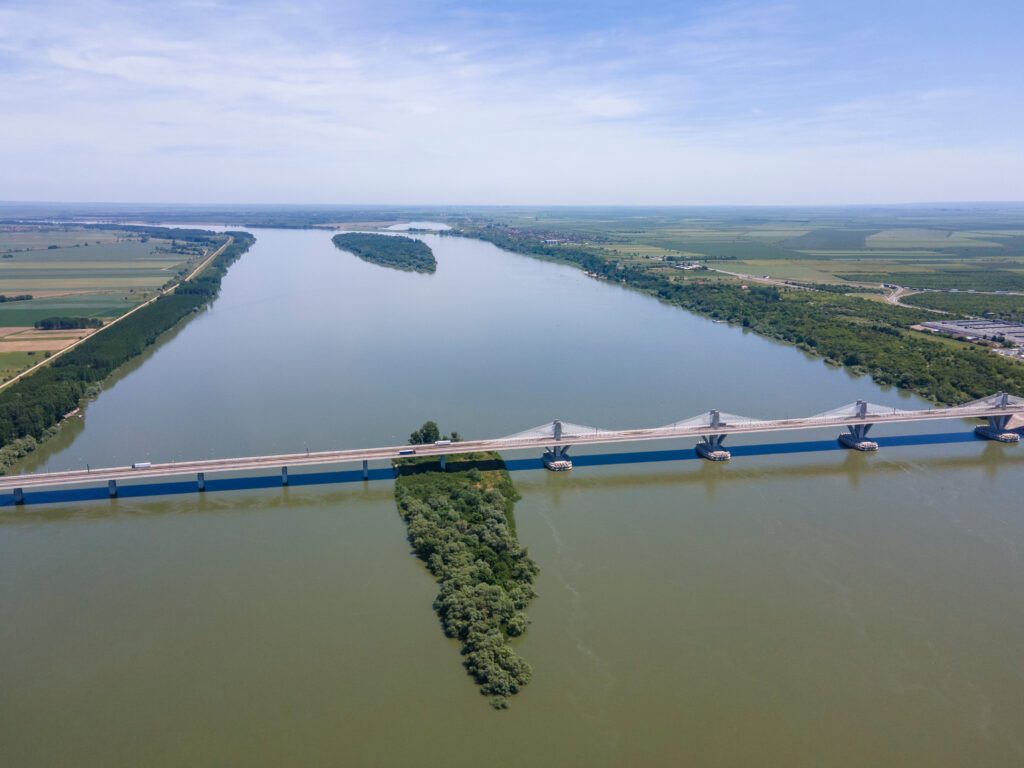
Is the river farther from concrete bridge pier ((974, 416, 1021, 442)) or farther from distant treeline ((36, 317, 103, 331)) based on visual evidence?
distant treeline ((36, 317, 103, 331))

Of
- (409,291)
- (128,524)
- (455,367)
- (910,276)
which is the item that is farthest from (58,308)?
(910,276)

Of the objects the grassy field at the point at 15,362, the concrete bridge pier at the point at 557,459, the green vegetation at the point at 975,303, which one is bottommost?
the concrete bridge pier at the point at 557,459

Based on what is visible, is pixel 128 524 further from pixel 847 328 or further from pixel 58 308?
pixel 847 328

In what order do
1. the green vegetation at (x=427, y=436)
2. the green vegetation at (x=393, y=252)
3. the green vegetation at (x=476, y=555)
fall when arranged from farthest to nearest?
the green vegetation at (x=393, y=252), the green vegetation at (x=427, y=436), the green vegetation at (x=476, y=555)

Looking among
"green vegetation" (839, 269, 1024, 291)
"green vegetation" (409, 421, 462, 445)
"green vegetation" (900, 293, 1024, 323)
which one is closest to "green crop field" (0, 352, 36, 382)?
"green vegetation" (409, 421, 462, 445)

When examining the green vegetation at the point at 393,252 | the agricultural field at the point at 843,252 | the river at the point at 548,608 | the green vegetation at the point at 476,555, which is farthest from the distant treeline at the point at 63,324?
the agricultural field at the point at 843,252

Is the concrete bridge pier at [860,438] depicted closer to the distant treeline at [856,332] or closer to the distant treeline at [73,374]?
the distant treeline at [856,332]
